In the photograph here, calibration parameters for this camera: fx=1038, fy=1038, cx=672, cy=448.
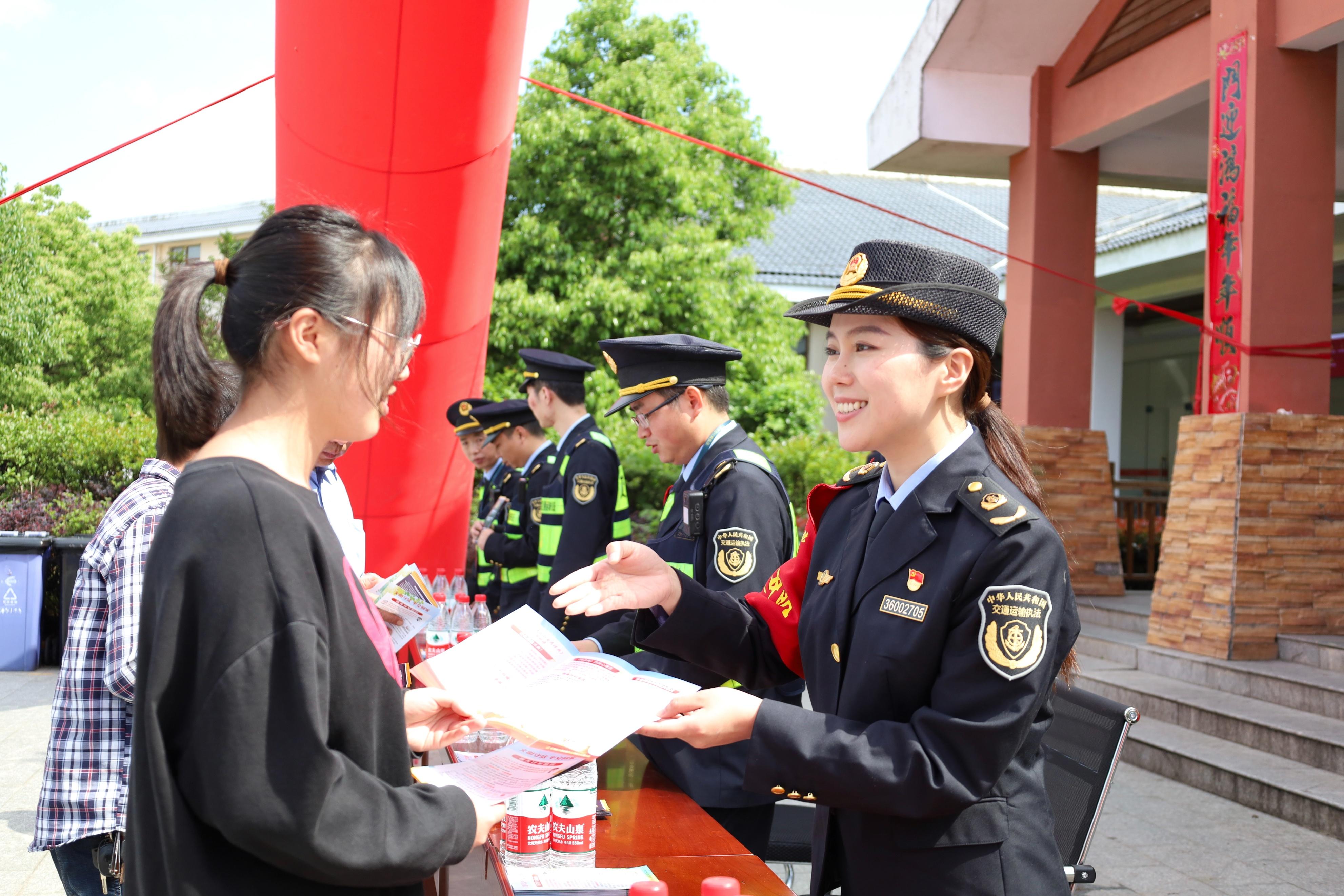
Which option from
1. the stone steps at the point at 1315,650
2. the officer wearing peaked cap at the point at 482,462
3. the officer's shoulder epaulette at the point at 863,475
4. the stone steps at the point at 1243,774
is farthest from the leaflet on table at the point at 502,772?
the stone steps at the point at 1315,650

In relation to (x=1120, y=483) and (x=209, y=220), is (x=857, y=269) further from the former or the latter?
(x=209, y=220)

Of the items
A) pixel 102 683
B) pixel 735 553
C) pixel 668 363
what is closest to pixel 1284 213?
pixel 668 363

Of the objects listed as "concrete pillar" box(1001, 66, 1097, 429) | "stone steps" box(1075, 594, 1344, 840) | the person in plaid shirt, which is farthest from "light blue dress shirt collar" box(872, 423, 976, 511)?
"concrete pillar" box(1001, 66, 1097, 429)

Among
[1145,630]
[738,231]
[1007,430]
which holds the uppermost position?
[738,231]

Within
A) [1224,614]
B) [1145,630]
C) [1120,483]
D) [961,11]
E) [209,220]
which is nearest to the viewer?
[1224,614]

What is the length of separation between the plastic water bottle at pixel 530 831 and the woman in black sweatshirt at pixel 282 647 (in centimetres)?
61

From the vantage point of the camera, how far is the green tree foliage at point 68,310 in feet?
62.4

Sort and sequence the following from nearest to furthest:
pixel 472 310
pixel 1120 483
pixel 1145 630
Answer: pixel 472 310 < pixel 1145 630 < pixel 1120 483

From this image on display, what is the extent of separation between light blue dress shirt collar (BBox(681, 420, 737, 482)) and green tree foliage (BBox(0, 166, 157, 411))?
18.1 metres

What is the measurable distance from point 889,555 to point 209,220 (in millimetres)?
48135

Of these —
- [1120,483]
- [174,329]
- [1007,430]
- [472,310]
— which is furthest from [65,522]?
[1120,483]

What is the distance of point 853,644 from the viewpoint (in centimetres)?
166

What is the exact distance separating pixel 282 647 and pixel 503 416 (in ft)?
15.3

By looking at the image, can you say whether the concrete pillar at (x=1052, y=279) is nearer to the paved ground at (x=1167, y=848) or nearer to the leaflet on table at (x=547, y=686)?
the paved ground at (x=1167, y=848)
